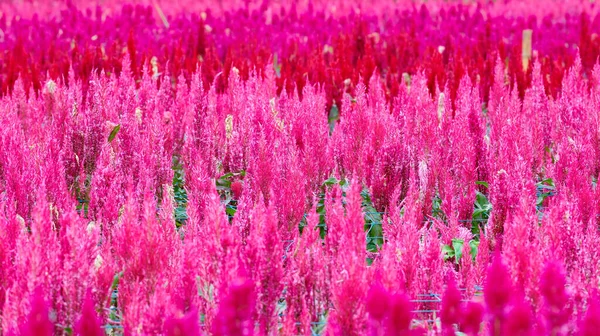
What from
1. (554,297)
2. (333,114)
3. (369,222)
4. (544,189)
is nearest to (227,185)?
(369,222)

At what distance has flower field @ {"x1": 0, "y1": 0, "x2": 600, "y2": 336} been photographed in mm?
1780

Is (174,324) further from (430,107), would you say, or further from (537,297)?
(430,107)

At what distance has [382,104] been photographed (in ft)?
11.1

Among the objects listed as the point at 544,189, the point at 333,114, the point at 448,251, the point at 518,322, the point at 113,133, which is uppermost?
the point at 333,114

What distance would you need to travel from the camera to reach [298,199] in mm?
2635

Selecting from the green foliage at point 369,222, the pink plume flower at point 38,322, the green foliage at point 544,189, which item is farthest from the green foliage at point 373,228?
the pink plume flower at point 38,322

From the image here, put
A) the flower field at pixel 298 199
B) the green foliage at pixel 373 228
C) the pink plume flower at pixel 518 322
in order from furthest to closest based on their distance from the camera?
the green foliage at pixel 373 228 → the flower field at pixel 298 199 → the pink plume flower at pixel 518 322

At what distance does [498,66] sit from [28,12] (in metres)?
4.98

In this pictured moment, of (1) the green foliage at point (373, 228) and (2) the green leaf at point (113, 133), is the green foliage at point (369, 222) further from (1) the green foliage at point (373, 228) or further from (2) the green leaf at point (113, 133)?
(2) the green leaf at point (113, 133)

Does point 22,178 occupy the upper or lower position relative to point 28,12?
lower

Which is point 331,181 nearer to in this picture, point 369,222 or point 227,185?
point 369,222

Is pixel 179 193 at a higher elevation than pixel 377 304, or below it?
higher

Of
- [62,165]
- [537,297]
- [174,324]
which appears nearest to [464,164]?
[537,297]

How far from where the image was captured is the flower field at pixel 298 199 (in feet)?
5.84
